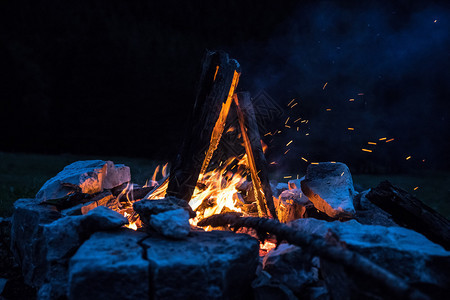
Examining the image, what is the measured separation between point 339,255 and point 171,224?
1.09 metres

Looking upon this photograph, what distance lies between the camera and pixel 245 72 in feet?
16.1

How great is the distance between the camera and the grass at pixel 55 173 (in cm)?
498

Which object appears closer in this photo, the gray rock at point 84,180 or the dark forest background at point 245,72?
the gray rock at point 84,180

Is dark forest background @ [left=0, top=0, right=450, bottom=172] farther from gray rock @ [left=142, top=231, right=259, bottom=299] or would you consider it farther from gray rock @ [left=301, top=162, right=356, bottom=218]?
gray rock @ [left=142, top=231, right=259, bottom=299]

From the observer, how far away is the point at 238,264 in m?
1.91

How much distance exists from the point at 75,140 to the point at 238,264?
946 centimetres

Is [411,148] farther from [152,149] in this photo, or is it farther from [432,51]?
[152,149]

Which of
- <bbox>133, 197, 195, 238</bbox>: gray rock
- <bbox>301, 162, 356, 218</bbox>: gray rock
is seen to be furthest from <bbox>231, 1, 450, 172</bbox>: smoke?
<bbox>133, 197, 195, 238</bbox>: gray rock

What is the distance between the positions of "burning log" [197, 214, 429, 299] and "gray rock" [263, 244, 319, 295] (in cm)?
14

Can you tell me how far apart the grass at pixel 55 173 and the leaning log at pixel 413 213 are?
237 cm

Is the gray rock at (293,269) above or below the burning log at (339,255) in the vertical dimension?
below

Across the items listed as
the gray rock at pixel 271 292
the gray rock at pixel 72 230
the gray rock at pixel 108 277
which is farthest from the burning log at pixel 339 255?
the gray rock at pixel 72 230

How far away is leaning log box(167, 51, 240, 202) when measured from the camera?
265 centimetres

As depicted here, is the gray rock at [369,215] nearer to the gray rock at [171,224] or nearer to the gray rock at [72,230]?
the gray rock at [171,224]
